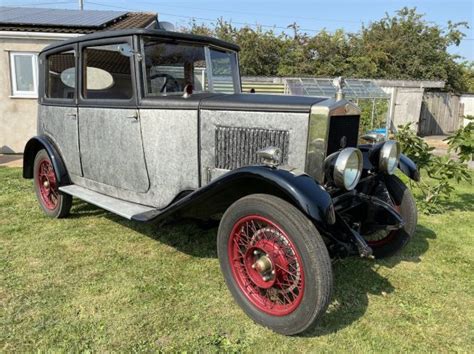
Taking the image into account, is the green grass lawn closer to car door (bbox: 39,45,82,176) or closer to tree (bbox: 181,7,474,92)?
car door (bbox: 39,45,82,176)

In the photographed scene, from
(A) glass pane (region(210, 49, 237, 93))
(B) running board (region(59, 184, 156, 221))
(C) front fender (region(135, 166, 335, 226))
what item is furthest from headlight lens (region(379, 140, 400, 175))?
(B) running board (region(59, 184, 156, 221))

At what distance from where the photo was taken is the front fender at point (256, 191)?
245cm

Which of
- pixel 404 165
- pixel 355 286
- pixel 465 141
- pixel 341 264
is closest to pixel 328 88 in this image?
pixel 465 141

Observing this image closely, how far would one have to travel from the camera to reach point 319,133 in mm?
2859

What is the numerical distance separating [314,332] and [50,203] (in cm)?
358

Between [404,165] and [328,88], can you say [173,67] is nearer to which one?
[404,165]

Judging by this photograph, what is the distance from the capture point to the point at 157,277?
3326 mm

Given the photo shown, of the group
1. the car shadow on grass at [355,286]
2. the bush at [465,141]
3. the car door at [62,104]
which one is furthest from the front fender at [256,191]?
the bush at [465,141]

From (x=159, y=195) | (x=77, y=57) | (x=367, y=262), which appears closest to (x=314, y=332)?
(x=367, y=262)

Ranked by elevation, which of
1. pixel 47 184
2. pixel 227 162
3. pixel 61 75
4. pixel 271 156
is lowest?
pixel 47 184

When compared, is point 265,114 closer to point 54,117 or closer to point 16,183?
point 54,117

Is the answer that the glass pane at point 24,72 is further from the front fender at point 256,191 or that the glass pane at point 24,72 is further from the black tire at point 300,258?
the black tire at point 300,258

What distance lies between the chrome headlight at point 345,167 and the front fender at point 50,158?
9.79 ft

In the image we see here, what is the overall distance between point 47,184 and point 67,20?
737cm
